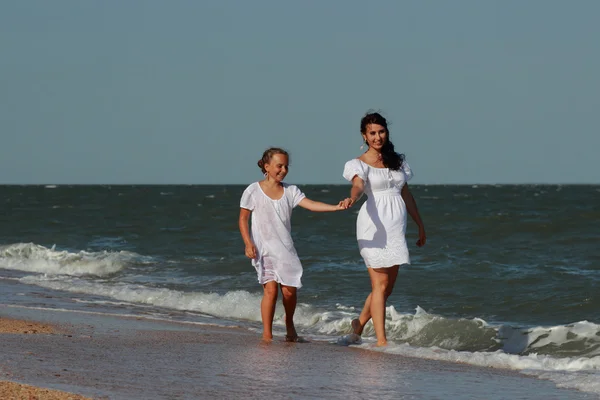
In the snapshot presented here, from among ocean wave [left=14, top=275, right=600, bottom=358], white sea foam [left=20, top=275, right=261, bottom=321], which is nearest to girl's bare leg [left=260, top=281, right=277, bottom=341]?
ocean wave [left=14, top=275, right=600, bottom=358]

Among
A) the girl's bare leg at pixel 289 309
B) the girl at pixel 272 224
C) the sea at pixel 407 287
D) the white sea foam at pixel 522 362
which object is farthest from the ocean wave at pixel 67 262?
the white sea foam at pixel 522 362

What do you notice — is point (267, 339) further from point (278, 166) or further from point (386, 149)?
point (386, 149)

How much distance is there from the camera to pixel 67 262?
17.2 meters

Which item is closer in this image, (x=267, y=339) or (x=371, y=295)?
(x=371, y=295)

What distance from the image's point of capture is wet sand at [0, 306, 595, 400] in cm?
485

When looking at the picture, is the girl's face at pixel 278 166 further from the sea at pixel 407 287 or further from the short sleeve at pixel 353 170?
the sea at pixel 407 287

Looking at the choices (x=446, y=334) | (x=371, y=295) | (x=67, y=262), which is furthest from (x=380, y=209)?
(x=67, y=262)

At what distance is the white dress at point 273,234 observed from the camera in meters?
7.26

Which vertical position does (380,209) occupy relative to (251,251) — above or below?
above

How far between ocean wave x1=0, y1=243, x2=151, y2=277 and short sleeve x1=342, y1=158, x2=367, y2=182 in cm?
917

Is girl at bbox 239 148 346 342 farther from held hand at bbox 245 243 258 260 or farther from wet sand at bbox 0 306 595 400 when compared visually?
wet sand at bbox 0 306 595 400

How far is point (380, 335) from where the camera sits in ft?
23.4

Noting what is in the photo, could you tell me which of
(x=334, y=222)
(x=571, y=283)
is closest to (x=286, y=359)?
(x=571, y=283)

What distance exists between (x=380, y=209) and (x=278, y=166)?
2.86 ft
